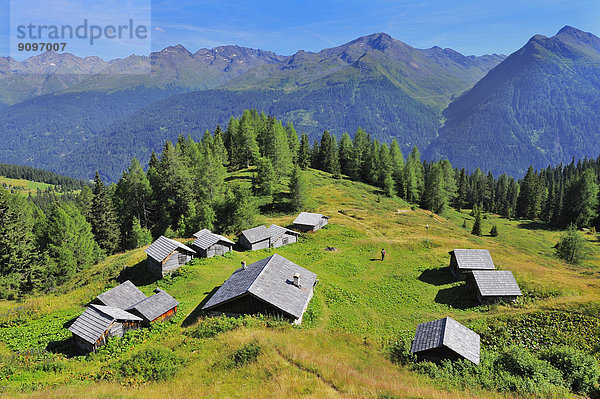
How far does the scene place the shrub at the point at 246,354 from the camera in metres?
19.0

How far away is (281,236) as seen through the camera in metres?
57.6

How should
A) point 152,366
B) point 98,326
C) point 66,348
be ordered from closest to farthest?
point 152,366, point 98,326, point 66,348

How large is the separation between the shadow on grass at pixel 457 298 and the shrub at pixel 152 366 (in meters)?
30.0

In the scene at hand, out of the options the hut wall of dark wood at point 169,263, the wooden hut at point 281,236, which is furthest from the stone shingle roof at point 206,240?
the wooden hut at point 281,236

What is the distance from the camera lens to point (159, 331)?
97.8ft

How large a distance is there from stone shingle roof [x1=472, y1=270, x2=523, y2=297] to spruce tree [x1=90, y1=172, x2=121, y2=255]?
68.7 meters

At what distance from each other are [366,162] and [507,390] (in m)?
114

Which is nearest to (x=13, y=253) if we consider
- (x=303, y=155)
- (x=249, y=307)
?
(x=249, y=307)

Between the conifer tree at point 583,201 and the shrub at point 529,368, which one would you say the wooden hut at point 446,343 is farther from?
the conifer tree at point 583,201

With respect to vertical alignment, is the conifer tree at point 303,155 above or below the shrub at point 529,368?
above

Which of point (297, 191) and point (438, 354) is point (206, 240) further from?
point (438, 354)

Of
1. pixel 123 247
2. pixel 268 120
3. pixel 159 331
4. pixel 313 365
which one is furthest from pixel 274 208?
pixel 313 365

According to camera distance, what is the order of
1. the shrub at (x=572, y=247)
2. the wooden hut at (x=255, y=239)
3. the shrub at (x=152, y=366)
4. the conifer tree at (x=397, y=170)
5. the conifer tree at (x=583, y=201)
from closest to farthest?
the shrub at (x=152, y=366), the wooden hut at (x=255, y=239), the shrub at (x=572, y=247), the conifer tree at (x=583, y=201), the conifer tree at (x=397, y=170)

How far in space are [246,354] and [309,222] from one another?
45.4 m
